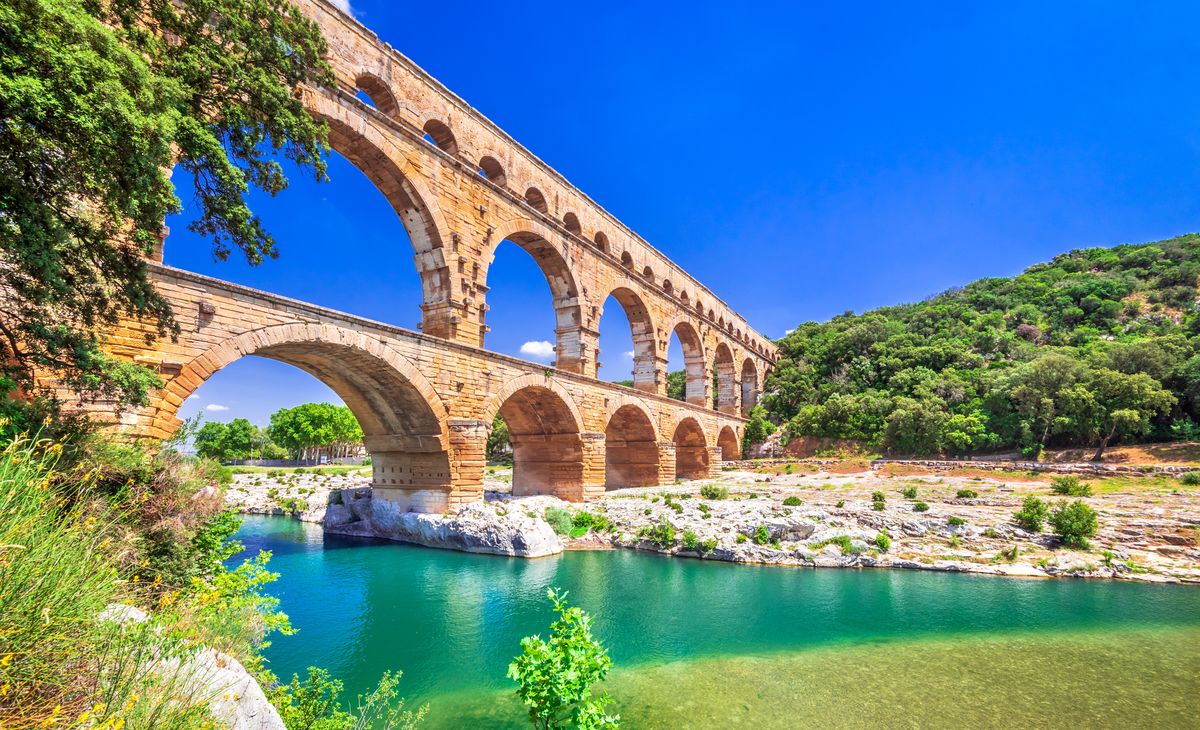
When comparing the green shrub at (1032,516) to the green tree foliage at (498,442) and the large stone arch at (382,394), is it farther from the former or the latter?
the green tree foliage at (498,442)

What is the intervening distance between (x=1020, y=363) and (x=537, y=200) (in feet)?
126

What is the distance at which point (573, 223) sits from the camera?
24.4 meters

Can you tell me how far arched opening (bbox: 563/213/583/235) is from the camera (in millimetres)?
24013

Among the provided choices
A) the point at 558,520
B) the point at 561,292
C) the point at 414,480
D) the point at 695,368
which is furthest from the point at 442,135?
the point at 695,368

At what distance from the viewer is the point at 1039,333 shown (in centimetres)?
4650

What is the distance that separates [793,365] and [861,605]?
41.8 meters

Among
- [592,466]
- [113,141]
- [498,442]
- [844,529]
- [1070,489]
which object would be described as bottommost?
[844,529]

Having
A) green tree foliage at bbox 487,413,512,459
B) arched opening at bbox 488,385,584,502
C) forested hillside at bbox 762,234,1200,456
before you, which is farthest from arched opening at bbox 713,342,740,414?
arched opening at bbox 488,385,584,502

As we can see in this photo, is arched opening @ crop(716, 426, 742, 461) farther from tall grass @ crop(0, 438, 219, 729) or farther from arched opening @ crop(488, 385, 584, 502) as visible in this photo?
tall grass @ crop(0, 438, 219, 729)

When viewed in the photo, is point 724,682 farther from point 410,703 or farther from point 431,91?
point 431,91

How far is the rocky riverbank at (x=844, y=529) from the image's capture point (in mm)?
14383

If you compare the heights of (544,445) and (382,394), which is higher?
(382,394)

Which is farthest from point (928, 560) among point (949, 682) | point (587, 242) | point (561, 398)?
point (587, 242)

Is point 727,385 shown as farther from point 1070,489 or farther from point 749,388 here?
point 1070,489
